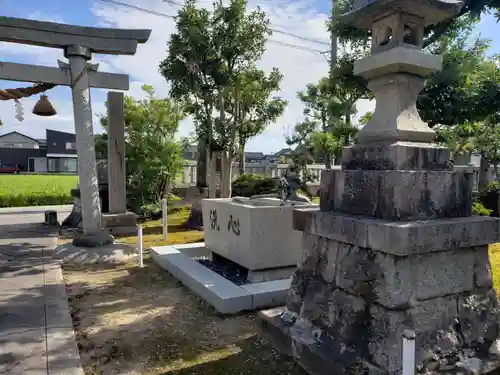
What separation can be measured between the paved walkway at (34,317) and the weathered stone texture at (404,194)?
8.31 feet

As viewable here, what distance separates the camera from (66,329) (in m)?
3.62

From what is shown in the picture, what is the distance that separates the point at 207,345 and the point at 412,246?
2.12 metres

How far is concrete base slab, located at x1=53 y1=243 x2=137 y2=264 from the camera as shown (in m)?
6.44

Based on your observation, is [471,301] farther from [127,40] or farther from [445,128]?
[127,40]

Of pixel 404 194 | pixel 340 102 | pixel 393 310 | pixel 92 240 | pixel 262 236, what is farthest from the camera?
pixel 340 102

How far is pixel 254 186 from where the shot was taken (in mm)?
13438

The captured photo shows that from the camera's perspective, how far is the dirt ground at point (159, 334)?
3074mm

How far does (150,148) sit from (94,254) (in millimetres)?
6258

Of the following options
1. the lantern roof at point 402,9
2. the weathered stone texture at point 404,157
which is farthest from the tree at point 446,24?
the weathered stone texture at point 404,157

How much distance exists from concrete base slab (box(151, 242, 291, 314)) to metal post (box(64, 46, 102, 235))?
2327mm

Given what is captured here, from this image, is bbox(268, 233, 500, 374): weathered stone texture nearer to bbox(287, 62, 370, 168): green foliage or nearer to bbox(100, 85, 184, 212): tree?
bbox(287, 62, 370, 168): green foliage

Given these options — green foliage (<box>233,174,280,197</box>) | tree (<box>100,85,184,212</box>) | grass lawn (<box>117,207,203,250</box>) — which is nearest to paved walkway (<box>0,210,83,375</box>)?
grass lawn (<box>117,207,203,250</box>)

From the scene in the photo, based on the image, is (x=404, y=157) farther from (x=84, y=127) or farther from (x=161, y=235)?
(x=161, y=235)

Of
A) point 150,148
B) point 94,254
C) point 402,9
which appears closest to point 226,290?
point 94,254
